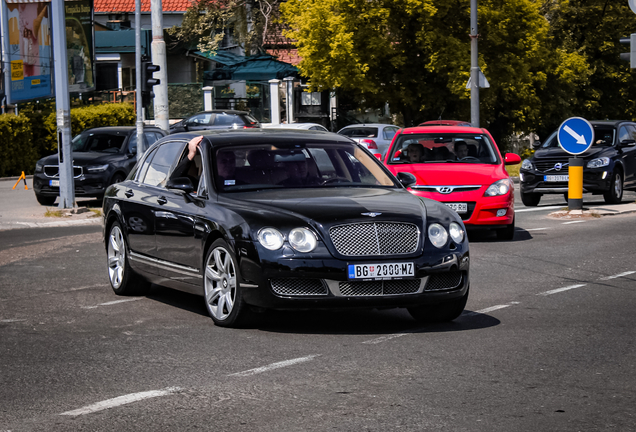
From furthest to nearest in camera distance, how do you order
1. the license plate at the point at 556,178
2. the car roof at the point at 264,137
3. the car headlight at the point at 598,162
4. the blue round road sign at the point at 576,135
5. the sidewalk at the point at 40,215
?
the car headlight at the point at 598,162, the license plate at the point at 556,178, the sidewalk at the point at 40,215, the blue round road sign at the point at 576,135, the car roof at the point at 264,137

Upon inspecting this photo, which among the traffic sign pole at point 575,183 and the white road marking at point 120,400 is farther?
the traffic sign pole at point 575,183

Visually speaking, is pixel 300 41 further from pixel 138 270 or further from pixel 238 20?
pixel 138 270

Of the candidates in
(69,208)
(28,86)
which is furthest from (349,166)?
→ (28,86)

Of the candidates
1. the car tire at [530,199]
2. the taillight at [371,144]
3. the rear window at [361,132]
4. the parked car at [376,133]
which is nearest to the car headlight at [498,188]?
the car tire at [530,199]

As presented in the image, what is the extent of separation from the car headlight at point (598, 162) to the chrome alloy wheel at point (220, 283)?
46.1ft

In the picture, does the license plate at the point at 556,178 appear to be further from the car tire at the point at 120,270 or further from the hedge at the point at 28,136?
the hedge at the point at 28,136

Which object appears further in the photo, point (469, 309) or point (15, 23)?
point (15, 23)

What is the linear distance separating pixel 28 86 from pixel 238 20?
21518 millimetres

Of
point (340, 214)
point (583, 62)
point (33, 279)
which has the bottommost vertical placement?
point (33, 279)

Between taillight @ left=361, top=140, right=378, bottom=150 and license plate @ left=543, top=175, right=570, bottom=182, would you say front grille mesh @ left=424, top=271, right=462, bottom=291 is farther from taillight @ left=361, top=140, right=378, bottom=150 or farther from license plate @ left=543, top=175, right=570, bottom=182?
taillight @ left=361, top=140, right=378, bottom=150

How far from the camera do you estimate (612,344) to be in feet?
24.2

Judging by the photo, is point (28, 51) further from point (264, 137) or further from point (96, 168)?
point (264, 137)

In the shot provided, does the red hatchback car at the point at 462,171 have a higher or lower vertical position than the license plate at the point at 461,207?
higher

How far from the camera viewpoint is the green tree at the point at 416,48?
38.9 m
